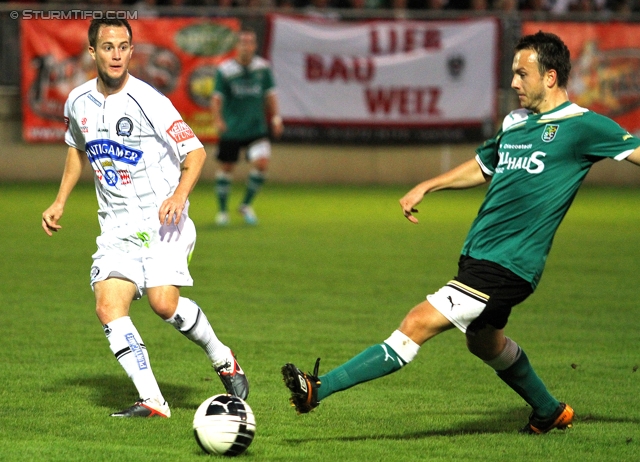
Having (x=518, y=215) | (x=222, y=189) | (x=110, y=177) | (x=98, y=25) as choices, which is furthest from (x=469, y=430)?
(x=222, y=189)

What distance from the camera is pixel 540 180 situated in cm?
495

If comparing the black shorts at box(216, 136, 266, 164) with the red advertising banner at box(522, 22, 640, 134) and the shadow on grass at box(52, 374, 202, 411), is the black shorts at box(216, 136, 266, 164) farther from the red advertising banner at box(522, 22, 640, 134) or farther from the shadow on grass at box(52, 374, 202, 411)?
the shadow on grass at box(52, 374, 202, 411)

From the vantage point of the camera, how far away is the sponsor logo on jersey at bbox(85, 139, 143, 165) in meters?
A: 5.52

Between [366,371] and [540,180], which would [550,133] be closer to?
[540,180]

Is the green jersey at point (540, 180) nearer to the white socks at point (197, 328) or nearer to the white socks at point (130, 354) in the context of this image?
the white socks at point (197, 328)

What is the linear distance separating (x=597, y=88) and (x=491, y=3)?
3474 mm

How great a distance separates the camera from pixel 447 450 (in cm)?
495

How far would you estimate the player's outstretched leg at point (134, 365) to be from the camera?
17.7 feet

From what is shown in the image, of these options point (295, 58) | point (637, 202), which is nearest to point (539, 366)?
point (637, 202)

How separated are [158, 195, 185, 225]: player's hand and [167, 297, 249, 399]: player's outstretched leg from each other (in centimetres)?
47

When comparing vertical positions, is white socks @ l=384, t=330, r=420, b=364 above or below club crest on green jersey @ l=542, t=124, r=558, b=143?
below

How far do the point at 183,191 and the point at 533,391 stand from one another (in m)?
1.99

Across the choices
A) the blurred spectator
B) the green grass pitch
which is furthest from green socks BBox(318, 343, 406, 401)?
the blurred spectator

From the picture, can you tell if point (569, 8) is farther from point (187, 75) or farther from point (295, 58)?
point (187, 75)
